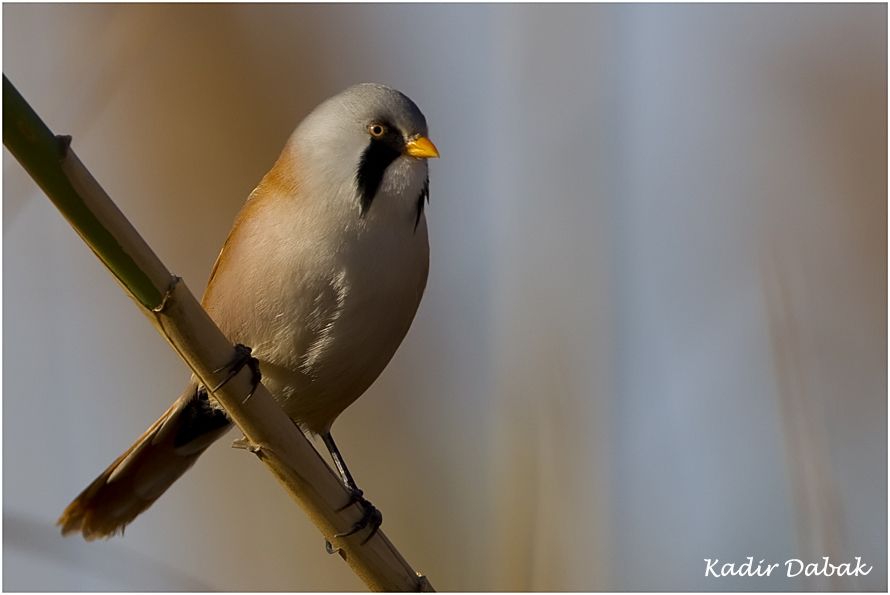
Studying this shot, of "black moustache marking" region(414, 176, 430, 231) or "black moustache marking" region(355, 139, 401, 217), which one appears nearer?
"black moustache marking" region(355, 139, 401, 217)

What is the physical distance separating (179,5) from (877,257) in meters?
3.35

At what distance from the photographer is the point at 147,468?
3348 millimetres

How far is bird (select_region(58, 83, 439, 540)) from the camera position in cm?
301

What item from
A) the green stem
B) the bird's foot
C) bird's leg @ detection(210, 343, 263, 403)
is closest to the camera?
the green stem

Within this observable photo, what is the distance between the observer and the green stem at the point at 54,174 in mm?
1533

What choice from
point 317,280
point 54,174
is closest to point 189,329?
point 54,174

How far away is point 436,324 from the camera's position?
4934mm

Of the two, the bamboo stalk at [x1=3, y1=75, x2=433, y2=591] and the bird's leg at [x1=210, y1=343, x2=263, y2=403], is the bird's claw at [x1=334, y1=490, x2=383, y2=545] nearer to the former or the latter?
the bamboo stalk at [x1=3, y1=75, x2=433, y2=591]

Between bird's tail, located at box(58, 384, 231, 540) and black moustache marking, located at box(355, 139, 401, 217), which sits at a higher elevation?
black moustache marking, located at box(355, 139, 401, 217)

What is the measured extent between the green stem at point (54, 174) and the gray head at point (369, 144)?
137 cm

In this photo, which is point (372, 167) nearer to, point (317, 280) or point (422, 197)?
point (422, 197)

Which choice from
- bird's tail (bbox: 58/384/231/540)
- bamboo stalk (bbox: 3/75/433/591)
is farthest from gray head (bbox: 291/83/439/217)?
bamboo stalk (bbox: 3/75/433/591)

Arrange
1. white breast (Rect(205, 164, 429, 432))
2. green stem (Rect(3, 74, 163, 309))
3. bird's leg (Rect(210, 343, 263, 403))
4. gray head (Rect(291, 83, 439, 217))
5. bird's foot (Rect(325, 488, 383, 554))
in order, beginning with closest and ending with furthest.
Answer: green stem (Rect(3, 74, 163, 309)) → bird's leg (Rect(210, 343, 263, 403)) → bird's foot (Rect(325, 488, 383, 554)) → white breast (Rect(205, 164, 429, 432)) → gray head (Rect(291, 83, 439, 217))

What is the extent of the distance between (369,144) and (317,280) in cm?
49
